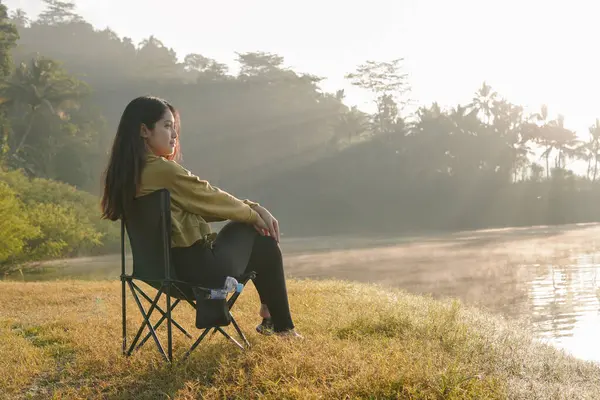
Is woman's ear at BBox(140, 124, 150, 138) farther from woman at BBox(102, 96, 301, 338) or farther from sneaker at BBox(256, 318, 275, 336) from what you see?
sneaker at BBox(256, 318, 275, 336)

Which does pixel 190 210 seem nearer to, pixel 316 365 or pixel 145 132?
pixel 145 132

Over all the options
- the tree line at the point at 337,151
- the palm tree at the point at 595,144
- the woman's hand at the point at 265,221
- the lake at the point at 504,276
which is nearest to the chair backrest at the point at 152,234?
the woman's hand at the point at 265,221

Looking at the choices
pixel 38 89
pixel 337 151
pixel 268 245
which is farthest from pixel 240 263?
pixel 337 151

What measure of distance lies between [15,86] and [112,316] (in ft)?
110

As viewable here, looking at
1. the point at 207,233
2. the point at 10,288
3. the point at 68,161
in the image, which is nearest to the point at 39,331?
the point at 207,233

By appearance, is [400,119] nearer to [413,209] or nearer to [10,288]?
[413,209]

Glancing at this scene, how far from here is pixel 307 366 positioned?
272cm

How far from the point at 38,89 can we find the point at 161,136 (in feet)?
117

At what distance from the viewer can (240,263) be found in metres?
3.06

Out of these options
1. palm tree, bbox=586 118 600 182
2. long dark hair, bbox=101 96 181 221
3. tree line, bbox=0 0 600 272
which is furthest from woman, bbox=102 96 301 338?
palm tree, bbox=586 118 600 182

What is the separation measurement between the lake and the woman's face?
13.0 feet

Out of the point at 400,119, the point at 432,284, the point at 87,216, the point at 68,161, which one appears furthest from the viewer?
the point at 400,119

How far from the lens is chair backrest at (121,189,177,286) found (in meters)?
2.91

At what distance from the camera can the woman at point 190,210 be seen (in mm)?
2979
